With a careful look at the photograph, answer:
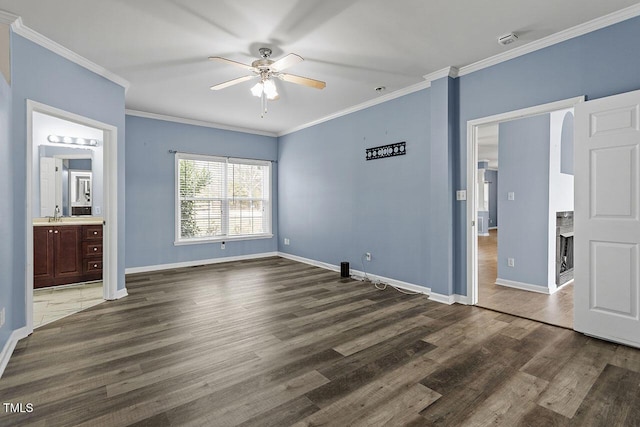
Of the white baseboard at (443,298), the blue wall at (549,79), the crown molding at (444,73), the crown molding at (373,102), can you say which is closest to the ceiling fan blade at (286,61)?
the crown molding at (444,73)

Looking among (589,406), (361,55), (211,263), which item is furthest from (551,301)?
(211,263)

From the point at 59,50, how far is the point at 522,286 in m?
6.32

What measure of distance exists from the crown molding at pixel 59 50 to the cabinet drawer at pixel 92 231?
2235 mm

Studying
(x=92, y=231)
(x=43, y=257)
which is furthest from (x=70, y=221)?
(x=43, y=257)

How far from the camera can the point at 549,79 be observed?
10.1 feet

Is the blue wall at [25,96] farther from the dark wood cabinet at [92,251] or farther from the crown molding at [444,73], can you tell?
the crown molding at [444,73]

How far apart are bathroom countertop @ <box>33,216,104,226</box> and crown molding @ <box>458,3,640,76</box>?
5.47 m

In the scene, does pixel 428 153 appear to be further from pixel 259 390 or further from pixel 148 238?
pixel 148 238

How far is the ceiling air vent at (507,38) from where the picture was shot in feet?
9.74

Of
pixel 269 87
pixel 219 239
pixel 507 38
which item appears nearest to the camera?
pixel 507 38

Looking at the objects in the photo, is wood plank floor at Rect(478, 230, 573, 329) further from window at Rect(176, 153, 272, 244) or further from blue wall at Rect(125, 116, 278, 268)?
blue wall at Rect(125, 116, 278, 268)

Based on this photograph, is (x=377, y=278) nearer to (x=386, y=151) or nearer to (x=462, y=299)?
(x=462, y=299)

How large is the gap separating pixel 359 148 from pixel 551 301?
3394 millimetres

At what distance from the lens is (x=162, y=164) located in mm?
5746
